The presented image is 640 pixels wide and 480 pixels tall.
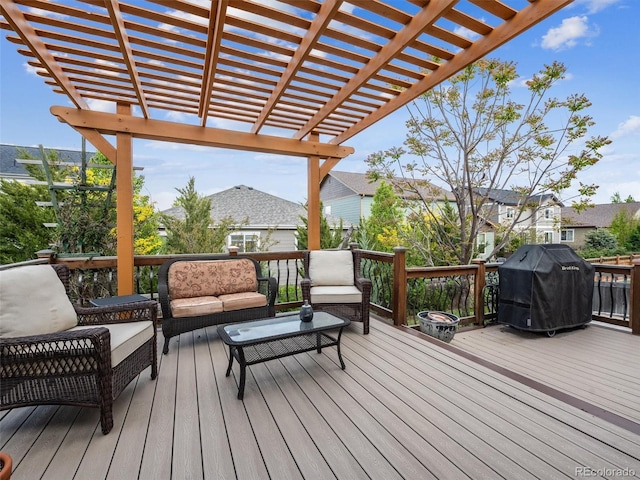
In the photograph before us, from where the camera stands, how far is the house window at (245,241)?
11398 millimetres

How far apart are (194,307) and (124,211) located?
1.72 meters

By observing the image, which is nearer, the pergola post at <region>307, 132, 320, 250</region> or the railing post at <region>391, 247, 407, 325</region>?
the railing post at <region>391, 247, 407, 325</region>

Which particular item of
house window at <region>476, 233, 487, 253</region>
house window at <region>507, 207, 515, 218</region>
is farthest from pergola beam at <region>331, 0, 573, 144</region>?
house window at <region>507, 207, 515, 218</region>

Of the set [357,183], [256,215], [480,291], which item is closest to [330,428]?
[480,291]

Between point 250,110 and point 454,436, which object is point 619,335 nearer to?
point 454,436

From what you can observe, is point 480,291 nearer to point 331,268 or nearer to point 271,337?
Result: point 331,268

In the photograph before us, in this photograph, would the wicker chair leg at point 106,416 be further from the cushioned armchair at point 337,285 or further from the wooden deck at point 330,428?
the cushioned armchair at point 337,285

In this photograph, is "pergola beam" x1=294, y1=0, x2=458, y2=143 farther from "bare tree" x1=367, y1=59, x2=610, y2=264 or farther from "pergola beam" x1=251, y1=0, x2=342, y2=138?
"bare tree" x1=367, y1=59, x2=610, y2=264

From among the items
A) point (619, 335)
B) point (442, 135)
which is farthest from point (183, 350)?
point (442, 135)

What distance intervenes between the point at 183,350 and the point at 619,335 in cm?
550

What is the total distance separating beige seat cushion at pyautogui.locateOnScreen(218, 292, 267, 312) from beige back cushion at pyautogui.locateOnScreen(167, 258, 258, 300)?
17cm

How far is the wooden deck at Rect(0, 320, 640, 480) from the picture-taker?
1559 mm

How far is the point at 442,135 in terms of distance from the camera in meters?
6.83

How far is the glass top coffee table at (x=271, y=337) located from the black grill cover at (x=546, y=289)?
283cm
